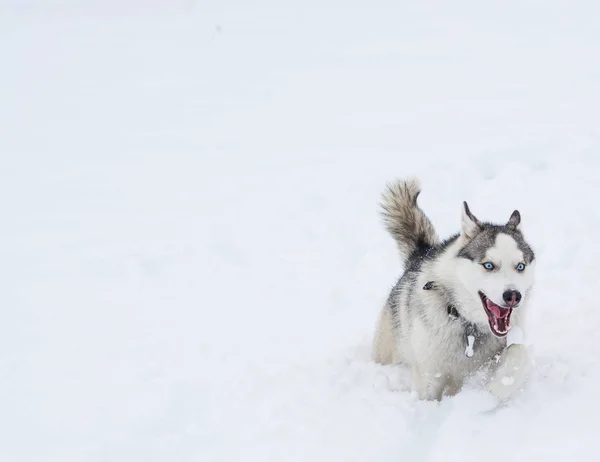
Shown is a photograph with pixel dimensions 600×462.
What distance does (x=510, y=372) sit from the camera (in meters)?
4.09

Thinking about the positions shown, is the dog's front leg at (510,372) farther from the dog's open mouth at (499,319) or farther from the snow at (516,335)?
the dog's open mouth at (499,319)

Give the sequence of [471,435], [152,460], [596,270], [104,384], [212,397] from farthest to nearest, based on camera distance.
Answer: [596,270], [104,384], [212,397], [152,460], [471,435]

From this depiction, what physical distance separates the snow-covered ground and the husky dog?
0.21 metres

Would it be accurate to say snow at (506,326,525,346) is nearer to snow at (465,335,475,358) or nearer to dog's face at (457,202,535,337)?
dog's face at (457,202,535,337)

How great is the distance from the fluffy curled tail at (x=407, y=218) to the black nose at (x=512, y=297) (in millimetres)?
1351

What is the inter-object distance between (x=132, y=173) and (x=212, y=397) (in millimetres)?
5750

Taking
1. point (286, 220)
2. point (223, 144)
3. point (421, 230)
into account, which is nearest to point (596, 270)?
point (421, 230)

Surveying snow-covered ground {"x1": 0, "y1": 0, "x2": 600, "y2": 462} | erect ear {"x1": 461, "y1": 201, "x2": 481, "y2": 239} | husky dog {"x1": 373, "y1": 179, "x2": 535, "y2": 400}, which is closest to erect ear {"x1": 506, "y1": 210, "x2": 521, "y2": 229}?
husky dog {"x1": 373, "y1": 179, "x2": 535, "y2": 400}

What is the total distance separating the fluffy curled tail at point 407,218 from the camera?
17.1 feet

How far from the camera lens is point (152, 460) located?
432 centimetres

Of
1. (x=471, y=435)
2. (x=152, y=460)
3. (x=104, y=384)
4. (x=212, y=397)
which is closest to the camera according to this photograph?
(x=471, y=435)

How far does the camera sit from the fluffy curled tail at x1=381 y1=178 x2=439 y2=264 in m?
5.21

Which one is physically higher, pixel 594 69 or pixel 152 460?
pixel 594 69

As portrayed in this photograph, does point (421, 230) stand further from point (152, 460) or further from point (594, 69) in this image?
point (594, 69)
